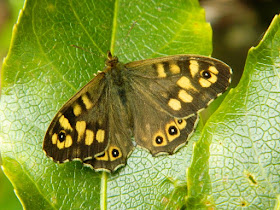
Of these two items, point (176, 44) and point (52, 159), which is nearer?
point (52, 159)

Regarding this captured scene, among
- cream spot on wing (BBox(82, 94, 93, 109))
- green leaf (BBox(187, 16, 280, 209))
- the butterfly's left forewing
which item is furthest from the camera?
cream spot on wing (BBox(82, 94, 93, 109))

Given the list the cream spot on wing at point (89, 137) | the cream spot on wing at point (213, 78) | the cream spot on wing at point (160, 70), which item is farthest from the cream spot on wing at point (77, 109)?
the cream spot on wing at point (213, 78)

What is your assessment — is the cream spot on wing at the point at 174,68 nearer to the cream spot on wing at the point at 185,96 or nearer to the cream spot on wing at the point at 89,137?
the cream spot on wing at the point at 185,96

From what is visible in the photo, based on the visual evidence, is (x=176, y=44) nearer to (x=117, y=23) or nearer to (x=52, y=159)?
(x=117, y=23)

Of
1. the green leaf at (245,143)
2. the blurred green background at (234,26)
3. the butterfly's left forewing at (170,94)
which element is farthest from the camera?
the blurred green background at (234,26)

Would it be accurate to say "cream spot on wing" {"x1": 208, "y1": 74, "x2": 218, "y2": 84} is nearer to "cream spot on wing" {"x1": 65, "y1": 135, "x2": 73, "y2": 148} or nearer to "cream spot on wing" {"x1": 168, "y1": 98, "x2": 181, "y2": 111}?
"cream spot on wing" {"x1": 168, "y1": 98, "x2": 181, "y2": 111}

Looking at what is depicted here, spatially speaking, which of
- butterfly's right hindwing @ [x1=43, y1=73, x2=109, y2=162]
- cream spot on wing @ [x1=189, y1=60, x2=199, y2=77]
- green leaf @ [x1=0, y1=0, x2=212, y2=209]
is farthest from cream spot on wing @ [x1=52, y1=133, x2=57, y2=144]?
cream spot on wing @ [x1=189, y1=60, x2=199, y2=77]

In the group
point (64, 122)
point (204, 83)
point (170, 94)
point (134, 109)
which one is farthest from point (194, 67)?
point (64, 122)

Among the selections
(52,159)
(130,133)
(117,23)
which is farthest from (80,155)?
(117,23)
